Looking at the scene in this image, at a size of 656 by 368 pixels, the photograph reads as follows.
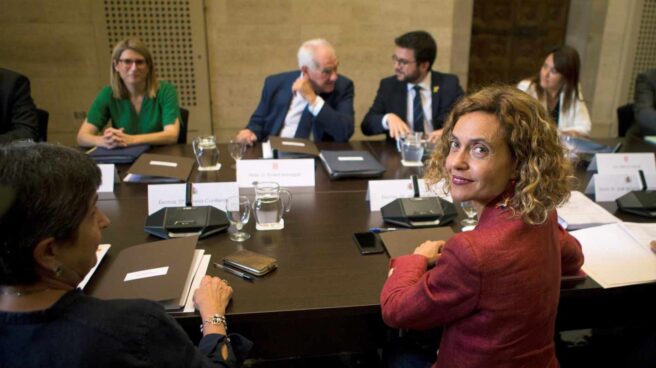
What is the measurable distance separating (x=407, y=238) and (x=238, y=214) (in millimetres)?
539

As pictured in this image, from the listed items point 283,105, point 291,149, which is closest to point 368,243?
point 291,149

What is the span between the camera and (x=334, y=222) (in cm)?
166

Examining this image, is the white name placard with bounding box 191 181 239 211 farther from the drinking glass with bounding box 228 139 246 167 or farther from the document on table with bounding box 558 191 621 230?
the document on table with bounding box 558 191 621 230

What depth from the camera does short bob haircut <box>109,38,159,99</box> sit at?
107 inches

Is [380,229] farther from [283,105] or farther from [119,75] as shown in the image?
[119,75]

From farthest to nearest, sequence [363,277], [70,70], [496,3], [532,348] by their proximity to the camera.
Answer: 1. [496,3]
2. [70,70]
3. [363,277]
4. [532,348]

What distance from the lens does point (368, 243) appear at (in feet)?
4.86

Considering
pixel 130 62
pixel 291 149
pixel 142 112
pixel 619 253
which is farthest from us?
pixel 142 112

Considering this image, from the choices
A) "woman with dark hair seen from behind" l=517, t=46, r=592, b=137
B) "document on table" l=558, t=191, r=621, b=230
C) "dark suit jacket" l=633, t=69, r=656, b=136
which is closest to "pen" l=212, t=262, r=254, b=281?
"document on table" l=558, t=191, r=621, b=230

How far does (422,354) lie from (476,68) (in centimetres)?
428

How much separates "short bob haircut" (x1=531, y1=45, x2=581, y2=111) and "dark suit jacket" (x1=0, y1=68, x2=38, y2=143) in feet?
10.4

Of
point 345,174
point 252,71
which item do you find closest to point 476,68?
point 252,71

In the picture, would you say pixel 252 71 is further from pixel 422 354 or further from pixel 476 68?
pixel 422 354

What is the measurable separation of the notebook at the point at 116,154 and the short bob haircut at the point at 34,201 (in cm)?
154
